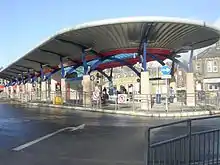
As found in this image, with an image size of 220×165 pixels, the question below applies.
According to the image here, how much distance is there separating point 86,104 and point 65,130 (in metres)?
18.1

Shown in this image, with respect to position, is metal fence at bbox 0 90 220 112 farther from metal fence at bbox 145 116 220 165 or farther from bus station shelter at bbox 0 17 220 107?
metal fence at bbox 145 116 220 165

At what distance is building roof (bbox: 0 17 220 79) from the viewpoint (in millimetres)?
26439

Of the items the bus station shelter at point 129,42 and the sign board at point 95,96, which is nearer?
the bus station shelter at point 129,42

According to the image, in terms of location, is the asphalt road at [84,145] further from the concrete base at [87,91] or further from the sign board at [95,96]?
the concrete base at [87,91]

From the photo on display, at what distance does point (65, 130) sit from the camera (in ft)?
50.0

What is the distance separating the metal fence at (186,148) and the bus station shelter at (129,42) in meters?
18.8

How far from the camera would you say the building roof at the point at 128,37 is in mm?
26439

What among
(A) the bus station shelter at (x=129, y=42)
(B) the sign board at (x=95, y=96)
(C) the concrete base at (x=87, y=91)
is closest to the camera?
(A) the bus station shelter at (x=129, y=42)

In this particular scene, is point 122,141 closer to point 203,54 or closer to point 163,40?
point 163,40

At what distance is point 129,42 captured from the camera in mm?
31359

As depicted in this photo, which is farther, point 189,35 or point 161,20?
point 189,35

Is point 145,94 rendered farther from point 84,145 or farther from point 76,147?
point 76,147

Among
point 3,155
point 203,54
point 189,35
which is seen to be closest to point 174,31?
point 189,35

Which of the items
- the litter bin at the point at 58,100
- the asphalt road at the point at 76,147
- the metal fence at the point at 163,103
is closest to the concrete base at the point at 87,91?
the metal fence at the point at 163,103
